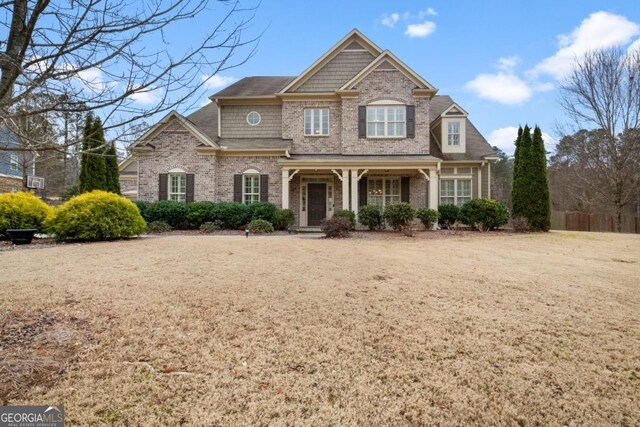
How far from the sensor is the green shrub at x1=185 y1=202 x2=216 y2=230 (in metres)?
14.2

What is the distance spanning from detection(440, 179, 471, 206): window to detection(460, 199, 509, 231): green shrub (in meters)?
2.65

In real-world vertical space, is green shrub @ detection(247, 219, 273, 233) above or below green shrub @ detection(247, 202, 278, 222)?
below

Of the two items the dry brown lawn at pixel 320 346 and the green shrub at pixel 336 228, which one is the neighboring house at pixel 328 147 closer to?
the green shrub at pixel 336 228

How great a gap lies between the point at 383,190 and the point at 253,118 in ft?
25.8

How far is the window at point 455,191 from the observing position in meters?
17.1

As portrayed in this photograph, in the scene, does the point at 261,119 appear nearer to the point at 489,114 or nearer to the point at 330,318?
the point at 489,114

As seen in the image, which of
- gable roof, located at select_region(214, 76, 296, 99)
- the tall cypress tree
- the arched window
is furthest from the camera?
gable roof, located at select_region(214, 76, 296, 99)

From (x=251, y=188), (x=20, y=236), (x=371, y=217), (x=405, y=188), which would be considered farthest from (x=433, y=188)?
(x=20, y=236)

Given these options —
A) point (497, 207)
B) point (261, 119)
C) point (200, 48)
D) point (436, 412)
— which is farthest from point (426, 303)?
point (261, 119)

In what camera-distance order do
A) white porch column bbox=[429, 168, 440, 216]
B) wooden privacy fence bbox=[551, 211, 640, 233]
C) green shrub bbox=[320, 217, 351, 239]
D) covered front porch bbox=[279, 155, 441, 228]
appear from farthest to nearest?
wooden privacy fence bbox=[551, 211, 640, 233] → covered front porch bbox=[279, 155, 441, 228] → white porch column bbox=[429, 168, 440, 216] → green shrub bbox=[320, 217, 351, 239]

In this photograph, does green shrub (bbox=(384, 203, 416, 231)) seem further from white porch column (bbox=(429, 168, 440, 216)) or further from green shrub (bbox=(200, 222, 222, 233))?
green shrub (bbox=(200, 222, 222, 233))

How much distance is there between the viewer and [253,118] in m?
17.7

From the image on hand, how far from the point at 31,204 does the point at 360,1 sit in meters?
12.6

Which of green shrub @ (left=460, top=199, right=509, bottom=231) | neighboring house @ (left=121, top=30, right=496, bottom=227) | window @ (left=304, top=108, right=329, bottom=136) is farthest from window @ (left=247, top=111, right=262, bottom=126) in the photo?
green shrub @ (left=460, top=199, right=509, bottom=231)
